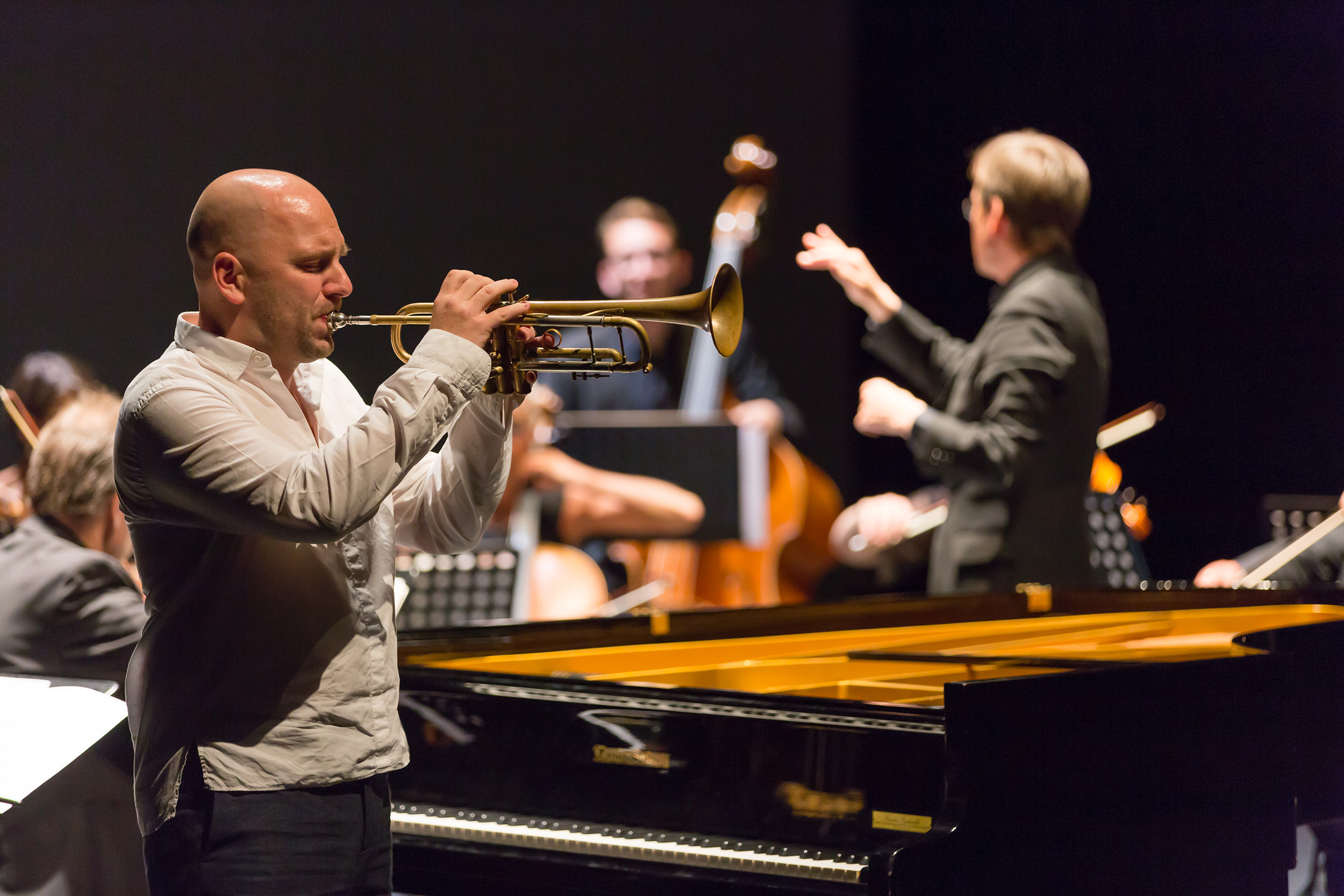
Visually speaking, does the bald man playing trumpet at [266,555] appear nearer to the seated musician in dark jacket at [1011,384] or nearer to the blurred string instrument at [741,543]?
the seated musician in dark jacket at [1011,384]

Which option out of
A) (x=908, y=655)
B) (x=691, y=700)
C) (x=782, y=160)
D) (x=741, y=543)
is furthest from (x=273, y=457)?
(x=782, y=160)

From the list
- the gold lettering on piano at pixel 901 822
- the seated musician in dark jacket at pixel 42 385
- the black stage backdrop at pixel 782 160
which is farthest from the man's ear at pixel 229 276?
the seated musician in dark jacket at pixel 42 385

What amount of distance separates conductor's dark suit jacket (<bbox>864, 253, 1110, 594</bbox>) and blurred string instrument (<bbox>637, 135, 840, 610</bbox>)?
4.72 ft

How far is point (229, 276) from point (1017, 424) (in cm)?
232

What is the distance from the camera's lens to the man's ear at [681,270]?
507cm

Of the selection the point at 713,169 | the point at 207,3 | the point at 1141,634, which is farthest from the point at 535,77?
the point at 1141,634

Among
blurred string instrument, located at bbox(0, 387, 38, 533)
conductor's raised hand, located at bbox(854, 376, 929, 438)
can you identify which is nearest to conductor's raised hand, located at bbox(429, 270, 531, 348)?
conductor's raised hand, located at bbox(854, 376, 929, 438)

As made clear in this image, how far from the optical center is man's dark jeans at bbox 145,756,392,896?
4.91 feet

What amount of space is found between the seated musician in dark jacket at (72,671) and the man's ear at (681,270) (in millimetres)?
2794

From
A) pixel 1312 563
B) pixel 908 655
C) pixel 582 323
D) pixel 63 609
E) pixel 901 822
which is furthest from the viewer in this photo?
pixel 1312 563

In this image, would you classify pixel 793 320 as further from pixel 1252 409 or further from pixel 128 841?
pixel 128 841

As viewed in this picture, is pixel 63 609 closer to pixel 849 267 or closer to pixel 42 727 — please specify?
pixel 42 727

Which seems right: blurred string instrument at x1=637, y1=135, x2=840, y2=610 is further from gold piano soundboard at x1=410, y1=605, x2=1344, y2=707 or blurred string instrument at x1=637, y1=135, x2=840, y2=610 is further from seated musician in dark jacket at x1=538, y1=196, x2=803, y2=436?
gold piano soundboard at x1=410, y1=605, x2=1344, y2=707

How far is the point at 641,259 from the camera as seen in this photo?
16.4 feet
